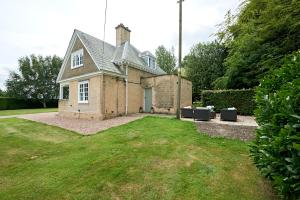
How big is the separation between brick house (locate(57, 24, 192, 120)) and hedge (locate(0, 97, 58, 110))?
17573mm

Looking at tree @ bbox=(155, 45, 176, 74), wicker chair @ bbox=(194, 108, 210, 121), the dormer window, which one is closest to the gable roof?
the dormer window

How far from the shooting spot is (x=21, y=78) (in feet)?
110

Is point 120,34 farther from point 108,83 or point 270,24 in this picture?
point 270,24

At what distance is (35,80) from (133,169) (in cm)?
3624

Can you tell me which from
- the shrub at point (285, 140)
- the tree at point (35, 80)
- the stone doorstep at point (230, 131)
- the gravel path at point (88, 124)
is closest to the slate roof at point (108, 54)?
the gravel path at point (88, 124)

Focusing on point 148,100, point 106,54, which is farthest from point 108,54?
point 148,100

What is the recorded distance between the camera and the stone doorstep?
714 centimetres

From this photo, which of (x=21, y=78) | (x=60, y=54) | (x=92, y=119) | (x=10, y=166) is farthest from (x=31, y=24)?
(x=60, y=54)

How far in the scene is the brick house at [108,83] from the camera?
13.8 metres

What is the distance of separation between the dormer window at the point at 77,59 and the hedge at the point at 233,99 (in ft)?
36.1

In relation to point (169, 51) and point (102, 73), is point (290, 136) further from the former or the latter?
point (169, 51)

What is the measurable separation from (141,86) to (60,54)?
29.4 m

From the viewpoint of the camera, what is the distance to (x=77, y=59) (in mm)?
16047

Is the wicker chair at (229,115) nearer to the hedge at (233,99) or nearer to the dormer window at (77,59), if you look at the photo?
the hedge at (233,99)
